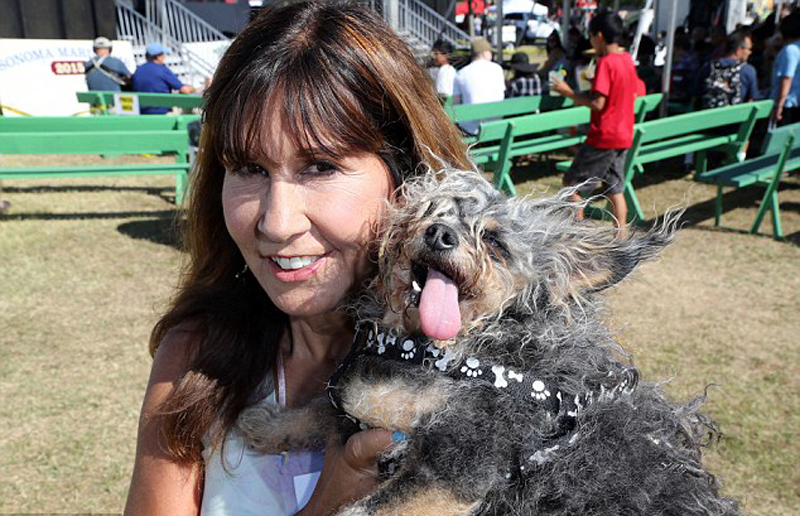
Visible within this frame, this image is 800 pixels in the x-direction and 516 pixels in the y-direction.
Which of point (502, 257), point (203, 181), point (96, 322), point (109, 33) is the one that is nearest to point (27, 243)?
point (96, 322)

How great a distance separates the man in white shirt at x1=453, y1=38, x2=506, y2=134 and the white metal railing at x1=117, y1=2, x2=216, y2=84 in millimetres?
10963

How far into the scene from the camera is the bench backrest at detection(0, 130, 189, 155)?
865 centimetres

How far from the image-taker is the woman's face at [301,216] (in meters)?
1.78

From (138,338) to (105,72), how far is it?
10.8 metres

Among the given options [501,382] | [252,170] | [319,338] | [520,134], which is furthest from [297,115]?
[520,134]

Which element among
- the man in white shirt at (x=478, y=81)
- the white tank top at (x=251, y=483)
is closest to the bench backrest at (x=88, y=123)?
the man in white shirt at (x=478, y=81)

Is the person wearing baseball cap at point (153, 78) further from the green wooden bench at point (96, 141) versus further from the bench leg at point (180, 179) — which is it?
the bench leg at point (180, 179)

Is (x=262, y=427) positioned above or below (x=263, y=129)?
below

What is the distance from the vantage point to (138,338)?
6.14m

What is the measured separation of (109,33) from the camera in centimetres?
Result: 2088

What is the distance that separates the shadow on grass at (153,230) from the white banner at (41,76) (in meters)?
8.33

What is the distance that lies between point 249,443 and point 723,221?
28.3ft

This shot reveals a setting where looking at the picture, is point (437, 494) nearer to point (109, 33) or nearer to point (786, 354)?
point (786, 354)

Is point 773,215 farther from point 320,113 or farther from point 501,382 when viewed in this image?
point 320,113
